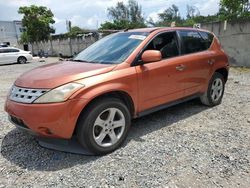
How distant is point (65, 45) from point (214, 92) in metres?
22.4

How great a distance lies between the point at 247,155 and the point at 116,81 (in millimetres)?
1916

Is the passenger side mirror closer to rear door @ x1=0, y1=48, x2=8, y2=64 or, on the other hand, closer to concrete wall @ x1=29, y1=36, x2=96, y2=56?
concrete wall @ x1=29, y1=36, x2=96, y2=56

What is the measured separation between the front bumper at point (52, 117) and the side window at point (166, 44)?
161cm

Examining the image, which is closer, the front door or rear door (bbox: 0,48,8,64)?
the front door

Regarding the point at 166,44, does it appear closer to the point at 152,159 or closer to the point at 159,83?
the point at 159,83

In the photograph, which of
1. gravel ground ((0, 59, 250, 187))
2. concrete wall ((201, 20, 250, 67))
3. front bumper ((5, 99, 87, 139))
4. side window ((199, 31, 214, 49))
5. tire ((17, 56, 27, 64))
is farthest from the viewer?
tire ((17, 56, 27, 64))

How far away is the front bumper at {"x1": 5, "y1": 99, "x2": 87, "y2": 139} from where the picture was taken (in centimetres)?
297

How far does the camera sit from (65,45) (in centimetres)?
2573

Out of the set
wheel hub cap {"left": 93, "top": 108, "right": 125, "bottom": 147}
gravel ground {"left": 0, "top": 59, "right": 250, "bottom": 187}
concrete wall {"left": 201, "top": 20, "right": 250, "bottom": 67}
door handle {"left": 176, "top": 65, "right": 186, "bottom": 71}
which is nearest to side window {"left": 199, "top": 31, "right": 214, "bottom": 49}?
door handle {"left": 176, "top": 65, "right": 186, "bottom": 71}

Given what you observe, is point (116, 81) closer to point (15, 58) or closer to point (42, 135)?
point (42, 135)

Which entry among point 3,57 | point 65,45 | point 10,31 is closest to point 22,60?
point 3,57

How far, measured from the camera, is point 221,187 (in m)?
2.66

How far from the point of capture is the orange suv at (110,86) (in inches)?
119

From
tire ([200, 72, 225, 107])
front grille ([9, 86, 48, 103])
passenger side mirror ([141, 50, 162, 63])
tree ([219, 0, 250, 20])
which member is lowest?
tire ([200, 72, 225, 107])
